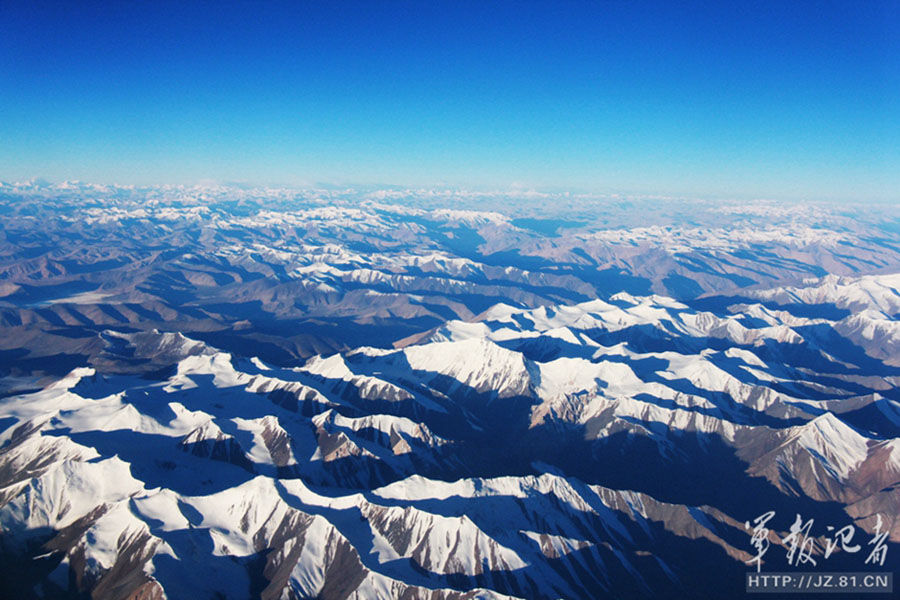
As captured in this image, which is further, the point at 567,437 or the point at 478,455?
the point at 567,437

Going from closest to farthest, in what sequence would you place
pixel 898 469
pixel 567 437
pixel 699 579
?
pixel 699 579
pixel 898 469
pixel 567 437

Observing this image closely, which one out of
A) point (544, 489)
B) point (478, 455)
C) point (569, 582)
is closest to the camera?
point (569, 582)

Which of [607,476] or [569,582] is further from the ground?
[569,582]

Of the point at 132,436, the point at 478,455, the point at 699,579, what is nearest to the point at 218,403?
the point at 132,436

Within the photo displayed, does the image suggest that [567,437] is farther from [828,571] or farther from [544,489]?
[828,571]

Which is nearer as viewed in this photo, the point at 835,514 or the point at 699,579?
the point at 699,579

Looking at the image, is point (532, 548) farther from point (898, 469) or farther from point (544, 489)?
point (898, 469)

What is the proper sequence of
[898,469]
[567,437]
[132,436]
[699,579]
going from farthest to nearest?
[567,437] → [898,469] → [132,436] → [699,579]

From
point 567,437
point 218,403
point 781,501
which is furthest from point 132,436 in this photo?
point 781,501

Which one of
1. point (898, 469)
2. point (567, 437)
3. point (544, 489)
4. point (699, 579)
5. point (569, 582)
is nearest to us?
point (569, 582)
